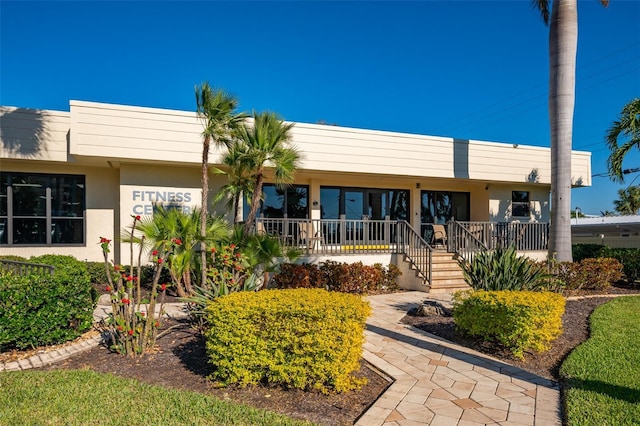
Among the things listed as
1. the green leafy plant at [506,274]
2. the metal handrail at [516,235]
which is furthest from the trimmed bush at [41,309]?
the metal handrail at [516,235]

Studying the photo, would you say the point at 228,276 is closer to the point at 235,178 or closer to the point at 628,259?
the point at 235,178

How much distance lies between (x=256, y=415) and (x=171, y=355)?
2124 mm

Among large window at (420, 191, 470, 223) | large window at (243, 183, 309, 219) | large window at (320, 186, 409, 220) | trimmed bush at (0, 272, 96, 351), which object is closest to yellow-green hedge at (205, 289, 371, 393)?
trimmed bush at (0, 272, 96, 351)

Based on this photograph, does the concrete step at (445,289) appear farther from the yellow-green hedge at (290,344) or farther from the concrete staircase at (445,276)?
the yellow-green hedge at (290,344)

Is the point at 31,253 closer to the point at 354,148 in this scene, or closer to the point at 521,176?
the point at 354,148

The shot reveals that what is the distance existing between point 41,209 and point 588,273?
49.7 ft

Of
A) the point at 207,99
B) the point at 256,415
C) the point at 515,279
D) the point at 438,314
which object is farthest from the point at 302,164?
the point at 256,415

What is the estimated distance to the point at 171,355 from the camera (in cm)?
523

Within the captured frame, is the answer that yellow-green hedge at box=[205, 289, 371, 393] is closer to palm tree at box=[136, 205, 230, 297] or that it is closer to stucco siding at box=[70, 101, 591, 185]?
palm tree at box=[136, 205, 230, 297]

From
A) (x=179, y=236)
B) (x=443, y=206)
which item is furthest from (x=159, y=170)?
(x=443, y=206)

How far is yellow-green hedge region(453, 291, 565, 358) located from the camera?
17.0ft

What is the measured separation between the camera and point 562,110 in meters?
10.6

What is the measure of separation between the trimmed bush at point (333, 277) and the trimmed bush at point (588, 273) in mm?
4407

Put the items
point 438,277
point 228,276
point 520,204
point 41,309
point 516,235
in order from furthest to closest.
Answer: point 520,204 → point 516,235 → point 438,277 → point 228,276 → point 41,309
